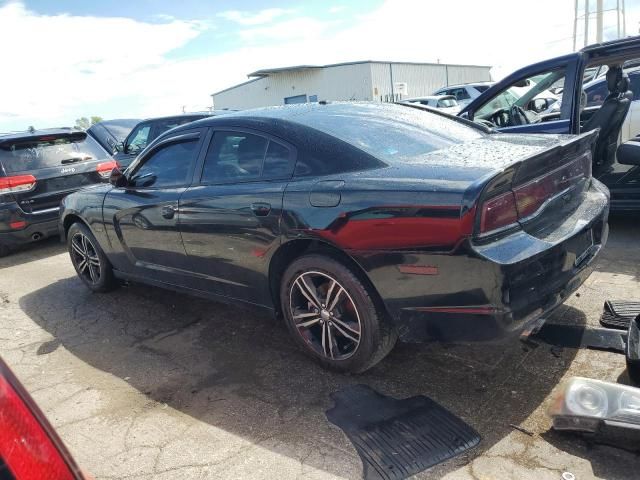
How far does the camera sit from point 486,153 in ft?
9.52

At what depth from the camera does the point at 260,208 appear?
3135 millimetres

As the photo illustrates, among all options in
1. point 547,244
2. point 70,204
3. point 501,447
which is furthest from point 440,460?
point 70,204

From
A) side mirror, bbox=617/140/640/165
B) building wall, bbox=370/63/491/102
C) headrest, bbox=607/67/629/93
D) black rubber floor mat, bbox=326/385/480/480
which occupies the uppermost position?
building wall, bbox=370/63/491/102

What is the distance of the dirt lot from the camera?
93.4 inches

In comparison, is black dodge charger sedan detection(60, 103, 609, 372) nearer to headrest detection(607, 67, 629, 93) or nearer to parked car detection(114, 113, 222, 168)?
headrest detection(607, 67, 629, 93)

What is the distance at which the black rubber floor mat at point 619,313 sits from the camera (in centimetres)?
325

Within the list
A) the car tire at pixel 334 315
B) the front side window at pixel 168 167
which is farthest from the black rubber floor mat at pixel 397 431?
the front side window at pixel 168 167

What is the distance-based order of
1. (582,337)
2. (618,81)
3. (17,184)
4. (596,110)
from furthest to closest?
(17,184) → (596,110) → (618,81) → (582,337)

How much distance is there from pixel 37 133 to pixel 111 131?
3.78m

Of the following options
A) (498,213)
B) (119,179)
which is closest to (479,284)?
(498,213)

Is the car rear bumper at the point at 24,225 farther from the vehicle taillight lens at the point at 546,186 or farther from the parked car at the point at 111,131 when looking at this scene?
the vehicle taillight lens at the point at 546,186

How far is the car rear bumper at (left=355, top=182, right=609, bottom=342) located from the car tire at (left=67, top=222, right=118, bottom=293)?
3090 millimetres

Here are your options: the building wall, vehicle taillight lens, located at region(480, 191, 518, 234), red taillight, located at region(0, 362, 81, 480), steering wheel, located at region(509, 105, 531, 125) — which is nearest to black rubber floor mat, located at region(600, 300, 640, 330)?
vehicle taillight lens, located at region(480, 191, 518, 234)

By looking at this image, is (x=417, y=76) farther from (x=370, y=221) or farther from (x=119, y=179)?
(x=370, y=221)
